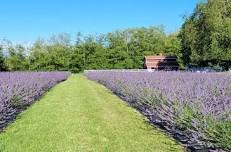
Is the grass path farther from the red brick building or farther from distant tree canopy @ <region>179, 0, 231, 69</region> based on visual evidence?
the red brick building

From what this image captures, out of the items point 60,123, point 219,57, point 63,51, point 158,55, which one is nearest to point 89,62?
point 63,51

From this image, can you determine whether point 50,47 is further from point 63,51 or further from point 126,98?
point 126,98

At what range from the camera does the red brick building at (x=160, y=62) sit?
9306 centimetres

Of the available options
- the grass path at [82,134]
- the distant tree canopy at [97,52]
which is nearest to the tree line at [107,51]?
the distant tree canopy at [97,52]

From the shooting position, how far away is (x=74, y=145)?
31.4ft

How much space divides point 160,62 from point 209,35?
34.9 m

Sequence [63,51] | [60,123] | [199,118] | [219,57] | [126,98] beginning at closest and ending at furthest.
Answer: [199,118] → [60,123] → [126,98] → [219,57] → [63,51]

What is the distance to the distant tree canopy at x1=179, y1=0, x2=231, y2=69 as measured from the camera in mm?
58250

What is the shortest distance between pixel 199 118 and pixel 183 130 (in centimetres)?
146

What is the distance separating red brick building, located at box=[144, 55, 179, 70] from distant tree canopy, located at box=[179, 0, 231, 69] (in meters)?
22.6

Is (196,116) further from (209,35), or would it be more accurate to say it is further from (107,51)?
(107,51)

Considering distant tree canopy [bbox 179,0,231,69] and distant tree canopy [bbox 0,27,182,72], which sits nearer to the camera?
distant tree canopy [bbox 179,0,231,69]

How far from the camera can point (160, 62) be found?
9575 cm

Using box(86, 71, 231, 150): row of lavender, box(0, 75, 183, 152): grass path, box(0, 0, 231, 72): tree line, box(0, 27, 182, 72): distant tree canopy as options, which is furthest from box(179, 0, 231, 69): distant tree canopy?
box(86, 71, 231, 150): row of lavender
